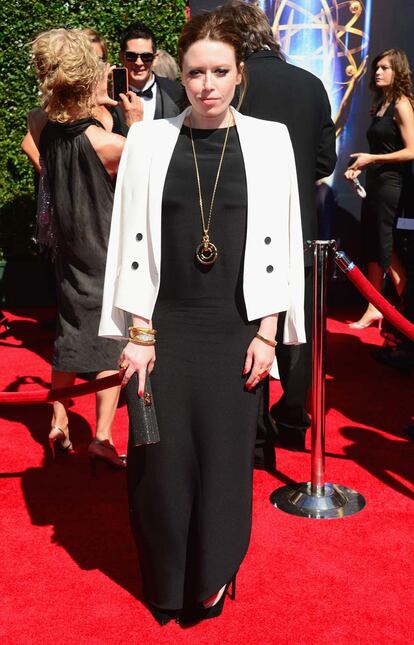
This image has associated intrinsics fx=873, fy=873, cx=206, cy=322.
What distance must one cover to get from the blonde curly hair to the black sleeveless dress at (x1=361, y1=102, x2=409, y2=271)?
384 centimetres

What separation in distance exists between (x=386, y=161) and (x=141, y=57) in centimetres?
240

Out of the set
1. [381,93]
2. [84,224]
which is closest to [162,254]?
[84,224]

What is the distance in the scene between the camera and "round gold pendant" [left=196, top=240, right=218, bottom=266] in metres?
2.80

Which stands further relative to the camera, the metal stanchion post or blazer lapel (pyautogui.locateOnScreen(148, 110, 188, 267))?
the metal stanchion post

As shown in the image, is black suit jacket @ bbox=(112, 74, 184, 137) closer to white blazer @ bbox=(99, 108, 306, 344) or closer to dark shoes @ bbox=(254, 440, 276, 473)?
dark shoes @ bbox=(254, 440, 276, 473)

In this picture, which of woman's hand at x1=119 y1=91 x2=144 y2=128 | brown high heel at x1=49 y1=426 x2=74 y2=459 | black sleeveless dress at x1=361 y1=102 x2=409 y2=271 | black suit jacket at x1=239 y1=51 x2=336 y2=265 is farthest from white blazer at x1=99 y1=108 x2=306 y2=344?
black sleeveless dress at x1=361 y1=102 x2=409 y2=271

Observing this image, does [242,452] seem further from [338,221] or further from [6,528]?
[338,221]

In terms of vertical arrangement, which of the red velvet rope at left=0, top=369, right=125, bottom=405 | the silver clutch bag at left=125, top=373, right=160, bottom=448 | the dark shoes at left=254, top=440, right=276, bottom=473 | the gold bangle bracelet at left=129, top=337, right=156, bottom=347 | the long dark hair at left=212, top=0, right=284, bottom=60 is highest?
the long dark hair at left=212, top=0, right=284, bottom=60

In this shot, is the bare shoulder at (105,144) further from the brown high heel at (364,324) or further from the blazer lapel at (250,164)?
the brown high heel at (364,324)

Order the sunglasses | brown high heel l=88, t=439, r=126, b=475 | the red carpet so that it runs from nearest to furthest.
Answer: the red carpet → brown high heel l=88, t=439, r=126, b=475 → the sunglasses

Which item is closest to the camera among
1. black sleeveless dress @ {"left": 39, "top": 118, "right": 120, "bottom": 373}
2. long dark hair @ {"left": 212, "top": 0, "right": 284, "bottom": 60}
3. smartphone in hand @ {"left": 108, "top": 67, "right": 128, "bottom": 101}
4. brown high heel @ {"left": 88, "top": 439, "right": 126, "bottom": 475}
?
long dark hair @ {"left": 212, "top": 0, "right": 284, "bottom": 60}

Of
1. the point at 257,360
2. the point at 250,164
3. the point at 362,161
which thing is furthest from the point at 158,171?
the point at 362,161

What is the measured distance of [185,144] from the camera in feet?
9.39

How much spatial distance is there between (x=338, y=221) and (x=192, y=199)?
5.87 meters
